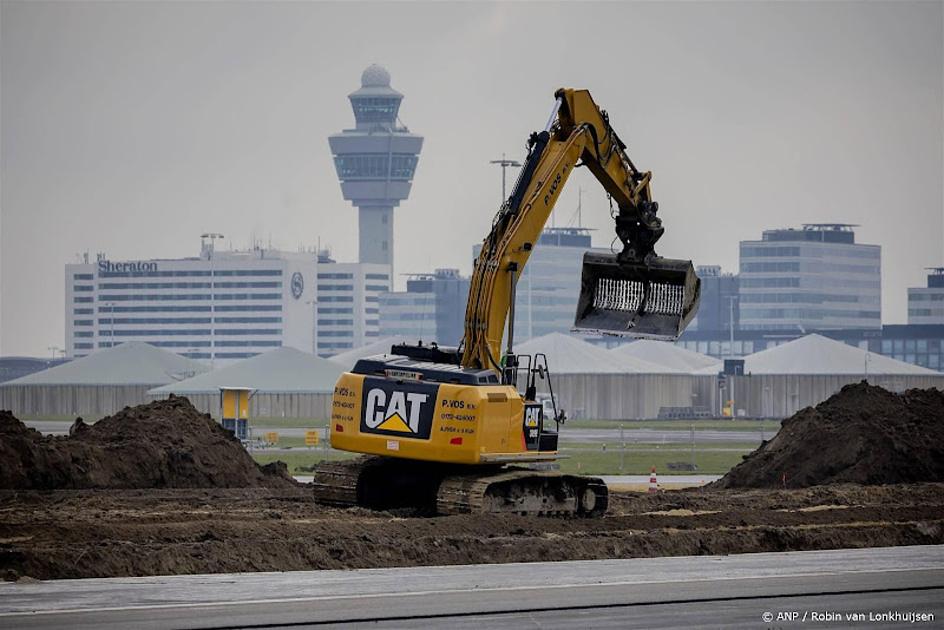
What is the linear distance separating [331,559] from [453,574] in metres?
1.91

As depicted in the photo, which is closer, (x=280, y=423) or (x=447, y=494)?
(x=447, y=494)

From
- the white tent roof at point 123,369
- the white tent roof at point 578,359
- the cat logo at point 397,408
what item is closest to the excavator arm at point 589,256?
the cat logo at point 397,408

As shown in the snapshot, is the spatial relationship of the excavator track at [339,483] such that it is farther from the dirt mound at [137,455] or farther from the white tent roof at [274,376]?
the white tent roof at [274,376]

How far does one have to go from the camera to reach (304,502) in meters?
33.2

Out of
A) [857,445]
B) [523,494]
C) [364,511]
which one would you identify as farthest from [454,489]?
[857,445]

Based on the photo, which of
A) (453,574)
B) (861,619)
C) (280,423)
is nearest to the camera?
(861,619)

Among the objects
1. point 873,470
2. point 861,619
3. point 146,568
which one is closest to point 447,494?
point 146,568

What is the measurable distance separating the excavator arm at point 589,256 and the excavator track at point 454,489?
1954mm

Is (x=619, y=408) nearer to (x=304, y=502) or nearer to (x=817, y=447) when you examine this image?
(x=817, y=447)

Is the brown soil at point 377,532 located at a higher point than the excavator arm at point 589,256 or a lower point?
lower

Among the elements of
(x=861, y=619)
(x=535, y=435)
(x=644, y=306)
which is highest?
(x=644, y=306)

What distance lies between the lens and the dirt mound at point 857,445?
1510 inches

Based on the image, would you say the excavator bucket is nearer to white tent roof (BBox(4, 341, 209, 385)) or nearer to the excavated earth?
the excavated earth

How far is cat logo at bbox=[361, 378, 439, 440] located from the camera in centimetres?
2811
